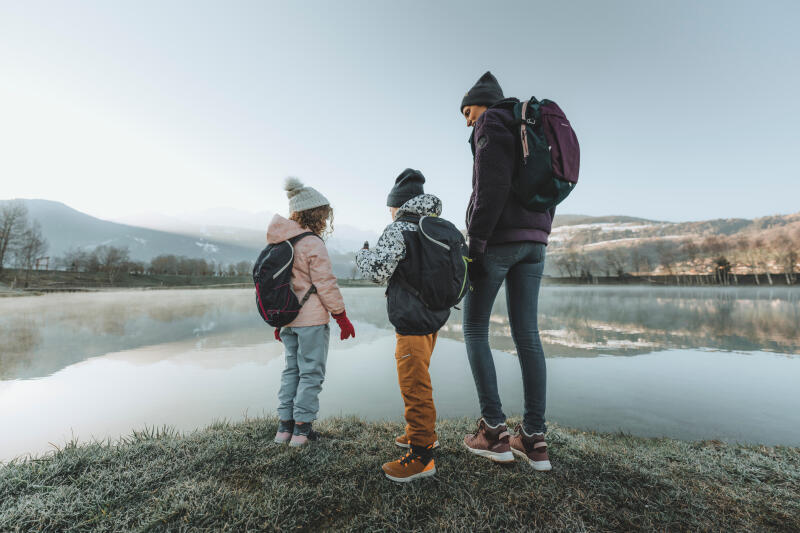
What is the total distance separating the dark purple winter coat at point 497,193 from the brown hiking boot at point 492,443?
130 cm

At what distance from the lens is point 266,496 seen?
1.74 metres

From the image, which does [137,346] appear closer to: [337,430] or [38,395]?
[38,395]

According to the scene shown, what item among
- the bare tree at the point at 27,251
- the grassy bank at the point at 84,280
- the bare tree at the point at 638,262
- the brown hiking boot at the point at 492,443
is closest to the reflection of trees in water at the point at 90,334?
the brown hiking boot at the point at 492,443

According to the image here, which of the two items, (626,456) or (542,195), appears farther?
(626,456)

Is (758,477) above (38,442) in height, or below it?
above

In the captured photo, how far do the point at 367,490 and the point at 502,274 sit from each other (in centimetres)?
162

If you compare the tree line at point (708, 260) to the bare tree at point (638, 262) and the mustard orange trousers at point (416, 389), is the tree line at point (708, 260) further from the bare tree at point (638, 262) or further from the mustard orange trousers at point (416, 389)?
the mustard orange trousers at point (416, 389)

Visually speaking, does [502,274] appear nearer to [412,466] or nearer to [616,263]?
[412,466]

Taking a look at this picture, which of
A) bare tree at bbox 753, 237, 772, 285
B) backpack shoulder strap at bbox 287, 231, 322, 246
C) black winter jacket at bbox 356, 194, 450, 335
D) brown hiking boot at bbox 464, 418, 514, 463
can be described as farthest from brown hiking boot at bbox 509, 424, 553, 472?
bare tree at bbox 753, 237, 772, 285

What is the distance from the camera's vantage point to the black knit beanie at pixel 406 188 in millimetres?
2488

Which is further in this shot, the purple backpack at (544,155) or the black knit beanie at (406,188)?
the black knit beanie at (406,188)

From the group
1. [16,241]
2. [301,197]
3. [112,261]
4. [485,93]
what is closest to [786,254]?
[485,93]

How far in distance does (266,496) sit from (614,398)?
16.5ft

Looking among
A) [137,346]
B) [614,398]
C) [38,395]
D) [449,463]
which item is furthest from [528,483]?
[137,346]
